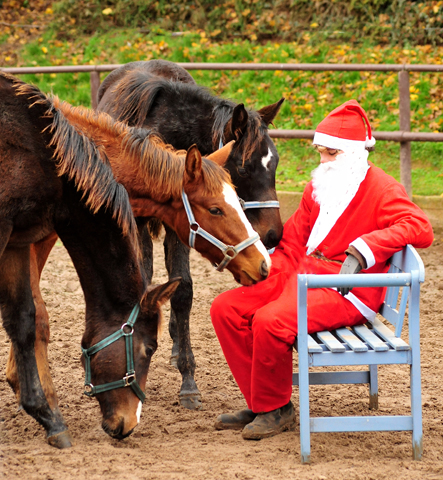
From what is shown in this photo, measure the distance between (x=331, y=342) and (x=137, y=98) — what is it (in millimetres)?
2196

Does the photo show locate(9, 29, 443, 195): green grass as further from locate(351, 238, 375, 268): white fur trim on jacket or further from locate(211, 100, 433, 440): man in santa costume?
locate(351, 238, 375, 268): white fur trim on jacket

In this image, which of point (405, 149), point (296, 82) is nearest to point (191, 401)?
point (405, 149)

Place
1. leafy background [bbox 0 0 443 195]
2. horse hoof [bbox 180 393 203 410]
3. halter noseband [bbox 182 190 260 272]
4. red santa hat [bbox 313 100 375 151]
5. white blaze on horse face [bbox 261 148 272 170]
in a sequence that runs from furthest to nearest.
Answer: leafy background [bbox 0 0 443 195]
white blaze on horse face [bbox 261 148 272 170]
horse hoof [bbox 180 393 203 410]
red santa hat [bbox 313 100 375 151]
halter noseband [bbox 182 190 260 272]

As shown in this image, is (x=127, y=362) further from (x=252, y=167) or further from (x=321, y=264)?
(x=252, y=167)

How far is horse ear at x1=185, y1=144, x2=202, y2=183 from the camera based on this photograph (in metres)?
2.92

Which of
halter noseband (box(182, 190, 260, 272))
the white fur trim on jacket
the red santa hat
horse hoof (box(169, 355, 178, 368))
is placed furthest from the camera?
horse hoof (box(169, 355, 178, 368))

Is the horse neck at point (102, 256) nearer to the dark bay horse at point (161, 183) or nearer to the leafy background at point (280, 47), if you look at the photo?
the dark bay horse at point (161, 183)

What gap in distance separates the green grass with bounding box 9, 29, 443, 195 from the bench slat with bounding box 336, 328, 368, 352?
4.51 m

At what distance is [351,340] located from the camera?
9.38 feet

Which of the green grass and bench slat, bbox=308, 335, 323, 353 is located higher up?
the green grass

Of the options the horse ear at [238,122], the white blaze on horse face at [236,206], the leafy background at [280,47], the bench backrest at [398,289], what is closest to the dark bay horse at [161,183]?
the white blaze on horse face at [236,206]

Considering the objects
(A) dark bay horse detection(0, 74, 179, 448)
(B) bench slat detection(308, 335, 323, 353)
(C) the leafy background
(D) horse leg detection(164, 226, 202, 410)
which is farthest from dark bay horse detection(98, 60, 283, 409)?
(C) the leafy background

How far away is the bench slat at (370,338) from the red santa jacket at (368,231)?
0.09 metres

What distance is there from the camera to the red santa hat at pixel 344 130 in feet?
10.8
